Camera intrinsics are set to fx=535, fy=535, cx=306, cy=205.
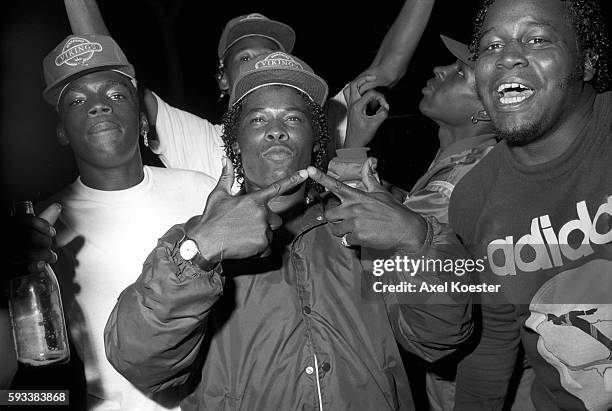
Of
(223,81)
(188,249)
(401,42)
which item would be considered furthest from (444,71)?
(188,249)

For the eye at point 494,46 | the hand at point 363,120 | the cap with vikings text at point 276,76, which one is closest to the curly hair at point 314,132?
the cap with vikings text at point 276,76

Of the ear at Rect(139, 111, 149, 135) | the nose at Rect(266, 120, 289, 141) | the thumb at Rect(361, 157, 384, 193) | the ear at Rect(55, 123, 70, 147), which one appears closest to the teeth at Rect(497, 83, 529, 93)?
the thumb at Rect(361, 157, 384, 193)

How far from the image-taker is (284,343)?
1.18 metres

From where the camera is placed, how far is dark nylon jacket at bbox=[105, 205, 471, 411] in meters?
1.04

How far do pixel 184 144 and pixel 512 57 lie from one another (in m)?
1.12

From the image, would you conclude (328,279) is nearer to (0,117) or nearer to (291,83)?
(291,83)

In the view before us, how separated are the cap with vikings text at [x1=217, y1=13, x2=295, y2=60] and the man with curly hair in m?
0.81

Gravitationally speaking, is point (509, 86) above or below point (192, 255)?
above

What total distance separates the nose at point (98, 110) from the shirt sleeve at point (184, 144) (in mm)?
334

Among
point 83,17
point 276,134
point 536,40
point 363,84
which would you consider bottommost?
point 276,134

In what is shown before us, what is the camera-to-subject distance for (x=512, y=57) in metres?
1.32

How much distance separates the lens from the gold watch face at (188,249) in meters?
1.04

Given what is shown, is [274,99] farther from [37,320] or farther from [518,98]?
[37,320]

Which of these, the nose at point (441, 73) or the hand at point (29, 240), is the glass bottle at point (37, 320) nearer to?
the hand at point (29, 240)
